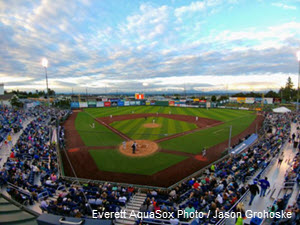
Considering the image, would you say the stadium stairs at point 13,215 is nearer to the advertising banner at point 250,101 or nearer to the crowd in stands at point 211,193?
the crowd in stands at point 211,193

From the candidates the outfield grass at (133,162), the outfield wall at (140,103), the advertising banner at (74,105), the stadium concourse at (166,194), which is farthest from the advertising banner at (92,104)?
the stadium concourse at (166,194)

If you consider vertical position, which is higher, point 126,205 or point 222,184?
point 222,184

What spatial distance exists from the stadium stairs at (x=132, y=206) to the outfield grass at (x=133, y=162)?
390 cm

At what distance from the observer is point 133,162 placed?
16.3 m

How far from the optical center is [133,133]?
27203 millimetres

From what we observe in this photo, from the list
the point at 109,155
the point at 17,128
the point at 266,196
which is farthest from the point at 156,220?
the point at 17,128

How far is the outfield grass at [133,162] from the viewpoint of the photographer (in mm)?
14938

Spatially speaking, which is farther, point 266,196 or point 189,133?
point 189,133

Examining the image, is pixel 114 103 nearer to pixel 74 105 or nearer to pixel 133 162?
pixel 74 105

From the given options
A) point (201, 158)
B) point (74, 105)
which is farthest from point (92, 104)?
point (201, 158)

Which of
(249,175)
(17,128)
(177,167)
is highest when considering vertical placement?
(17,128)

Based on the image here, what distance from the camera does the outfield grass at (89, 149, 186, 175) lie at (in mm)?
14938

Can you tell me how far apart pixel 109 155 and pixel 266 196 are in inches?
595

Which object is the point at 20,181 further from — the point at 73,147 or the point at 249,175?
the point at 249,175
